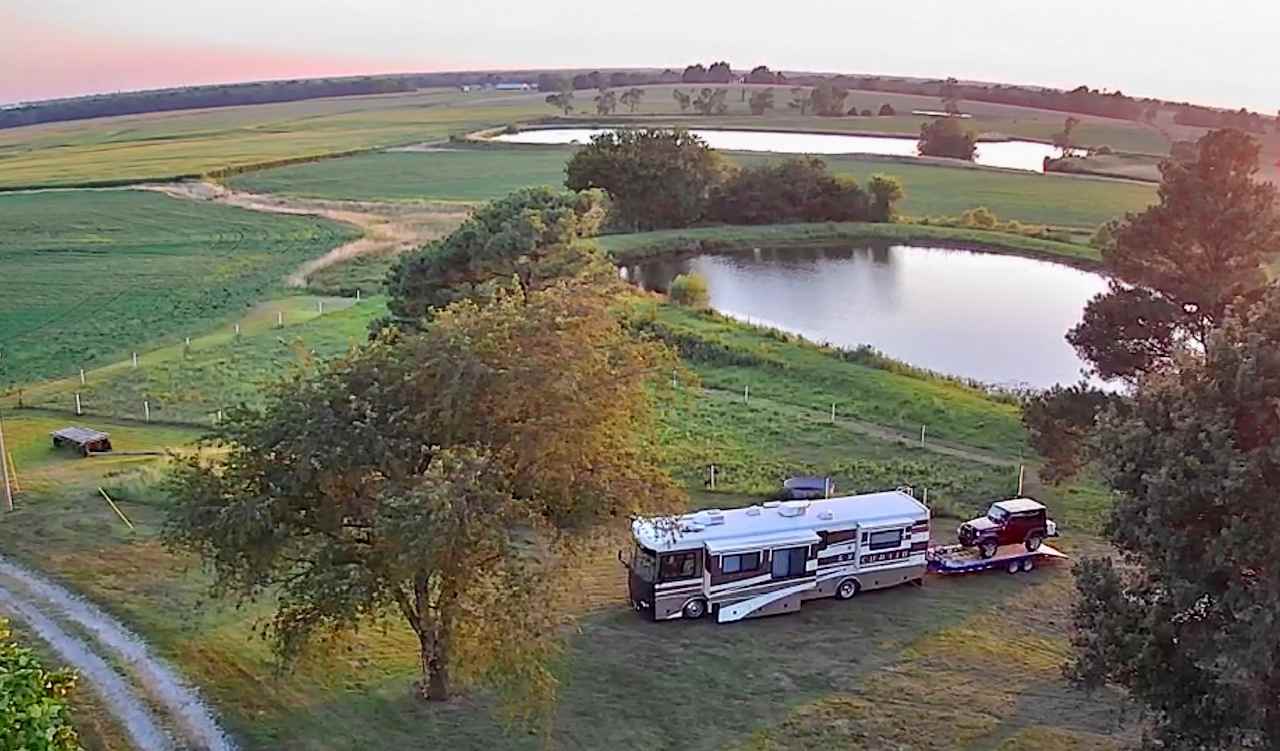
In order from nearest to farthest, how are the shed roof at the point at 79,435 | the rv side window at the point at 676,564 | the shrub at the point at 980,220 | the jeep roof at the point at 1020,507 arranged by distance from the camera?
1. the rv side window at the point at 676,564
2. the jeep roof at the point at 1020,507
3. the shed roof at the point at 79,435
4. the shrub at the point at 980,220

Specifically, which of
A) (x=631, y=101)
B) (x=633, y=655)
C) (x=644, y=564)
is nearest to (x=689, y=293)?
(x=644, y=564)

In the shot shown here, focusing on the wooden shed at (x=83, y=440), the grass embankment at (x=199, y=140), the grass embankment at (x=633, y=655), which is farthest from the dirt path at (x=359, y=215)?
the grass embankment at (x=633, y=655)

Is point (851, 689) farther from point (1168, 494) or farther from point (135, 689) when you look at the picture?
point (135, 689)

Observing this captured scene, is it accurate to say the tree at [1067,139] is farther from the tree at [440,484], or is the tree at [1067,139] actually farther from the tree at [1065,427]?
the tree at [440,484]

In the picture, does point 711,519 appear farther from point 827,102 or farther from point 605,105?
point 605,105

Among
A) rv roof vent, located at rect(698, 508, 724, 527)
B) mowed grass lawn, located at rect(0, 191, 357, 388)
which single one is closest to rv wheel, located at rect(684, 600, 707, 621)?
rv roof vent, located at rect(698, 508, 724, 527)

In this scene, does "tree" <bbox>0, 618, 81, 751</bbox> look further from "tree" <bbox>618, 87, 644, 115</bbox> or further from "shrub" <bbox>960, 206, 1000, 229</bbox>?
"tree" <bbox>618, 87, 644, 115</bbox>

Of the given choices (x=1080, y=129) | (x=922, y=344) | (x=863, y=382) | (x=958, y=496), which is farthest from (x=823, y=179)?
(x=1080, y=129)
